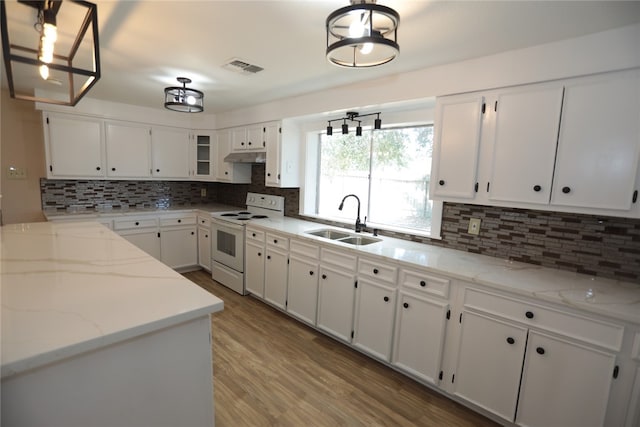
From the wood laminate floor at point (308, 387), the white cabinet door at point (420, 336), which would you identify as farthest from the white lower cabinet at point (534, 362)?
the wood laminate floor at point (308, 387)

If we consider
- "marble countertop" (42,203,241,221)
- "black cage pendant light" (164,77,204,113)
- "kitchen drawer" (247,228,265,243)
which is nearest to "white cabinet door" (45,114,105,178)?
"marble countertop" (42,203,241,221)

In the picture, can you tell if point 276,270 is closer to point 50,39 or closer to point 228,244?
point 228,244

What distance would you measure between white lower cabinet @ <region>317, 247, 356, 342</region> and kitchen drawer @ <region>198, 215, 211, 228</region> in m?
2.20

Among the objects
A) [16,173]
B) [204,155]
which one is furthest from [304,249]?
[16,173]

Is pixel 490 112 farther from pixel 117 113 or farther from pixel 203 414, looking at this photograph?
pixel 117 113

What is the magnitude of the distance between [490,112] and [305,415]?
233 centimetres

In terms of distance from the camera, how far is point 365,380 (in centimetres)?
232

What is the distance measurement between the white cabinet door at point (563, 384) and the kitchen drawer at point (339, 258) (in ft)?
4.18

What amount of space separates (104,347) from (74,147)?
376 cm

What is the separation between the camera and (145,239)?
13.5 feet

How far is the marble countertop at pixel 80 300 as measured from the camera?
0.92m

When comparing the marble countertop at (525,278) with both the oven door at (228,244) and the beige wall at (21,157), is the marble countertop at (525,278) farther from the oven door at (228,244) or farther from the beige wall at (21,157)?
the beige wall at (21,157)

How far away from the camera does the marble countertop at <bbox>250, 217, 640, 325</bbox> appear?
1568 millimetres

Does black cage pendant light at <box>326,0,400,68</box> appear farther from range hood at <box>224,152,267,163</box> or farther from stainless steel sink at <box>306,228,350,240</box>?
range hood at <box>224,152,267,163</box>
